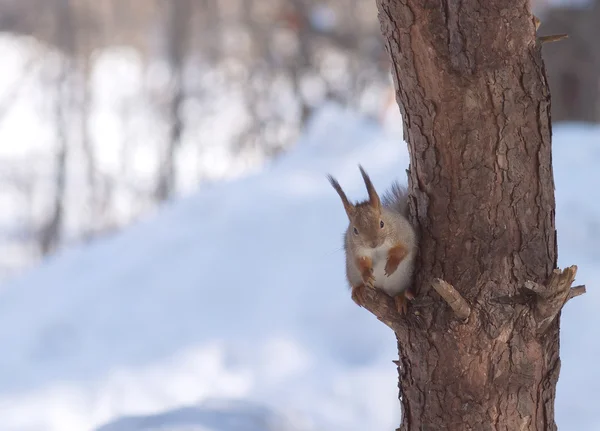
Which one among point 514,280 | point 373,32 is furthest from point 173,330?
point 373,32

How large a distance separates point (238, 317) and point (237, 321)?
0.03m

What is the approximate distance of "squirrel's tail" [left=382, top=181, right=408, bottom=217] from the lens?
1.52m

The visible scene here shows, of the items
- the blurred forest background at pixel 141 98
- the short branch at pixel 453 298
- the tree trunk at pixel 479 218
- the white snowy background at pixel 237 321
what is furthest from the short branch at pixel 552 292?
the blurred forest background at pixel 141 98

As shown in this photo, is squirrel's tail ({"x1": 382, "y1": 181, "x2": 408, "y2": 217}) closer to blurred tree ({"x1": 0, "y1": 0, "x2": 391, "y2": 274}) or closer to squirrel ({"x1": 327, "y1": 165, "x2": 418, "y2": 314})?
squirrel ({"x1": 327, "y1": 165, "x2": 418, "y2": 314})

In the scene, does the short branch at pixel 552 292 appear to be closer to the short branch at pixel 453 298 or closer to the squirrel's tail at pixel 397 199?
the short branch at pixel 453 298

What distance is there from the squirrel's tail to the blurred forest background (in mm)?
6676

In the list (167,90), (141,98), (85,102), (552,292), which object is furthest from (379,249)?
(141,98)

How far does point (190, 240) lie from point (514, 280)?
276 centimetres

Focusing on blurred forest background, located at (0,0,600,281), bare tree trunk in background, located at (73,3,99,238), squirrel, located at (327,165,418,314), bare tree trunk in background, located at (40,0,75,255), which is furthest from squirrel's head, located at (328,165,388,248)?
bare tree trunk in background, located at (40,0,75,255)

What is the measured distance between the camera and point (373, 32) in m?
8.21

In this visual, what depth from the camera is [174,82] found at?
9.32 metres

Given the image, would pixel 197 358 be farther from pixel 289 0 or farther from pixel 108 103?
pixel 108 103

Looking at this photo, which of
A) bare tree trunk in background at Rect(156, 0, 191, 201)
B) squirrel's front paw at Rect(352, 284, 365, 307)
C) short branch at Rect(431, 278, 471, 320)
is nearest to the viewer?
short branch at Rect(431, 278, 471, 320)

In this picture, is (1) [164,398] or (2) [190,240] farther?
(2) [190,240]
